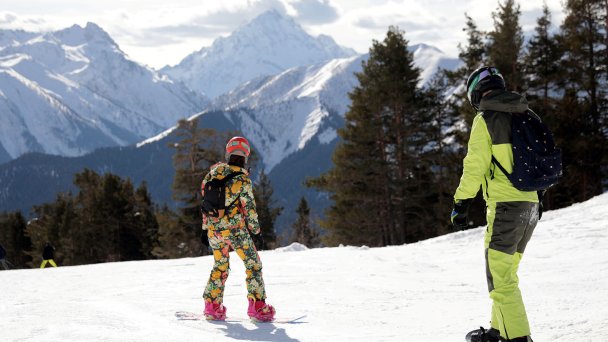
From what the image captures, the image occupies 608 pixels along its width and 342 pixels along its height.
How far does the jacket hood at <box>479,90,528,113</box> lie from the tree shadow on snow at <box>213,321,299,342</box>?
3.02 m

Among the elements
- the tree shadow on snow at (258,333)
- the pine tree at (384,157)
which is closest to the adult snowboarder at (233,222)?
the tree shadow on snow at (258,333)

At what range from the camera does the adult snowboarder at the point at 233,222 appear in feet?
21.9

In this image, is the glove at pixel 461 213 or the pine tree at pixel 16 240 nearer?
the glove at pixel 461 213

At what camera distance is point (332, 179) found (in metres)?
30.4

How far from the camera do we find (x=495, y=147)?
455 centimetres

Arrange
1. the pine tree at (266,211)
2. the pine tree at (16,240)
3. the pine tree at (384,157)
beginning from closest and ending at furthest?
the pine tree at (384,157) < the pine tree at (266,211) < the pine tree at (16,240)

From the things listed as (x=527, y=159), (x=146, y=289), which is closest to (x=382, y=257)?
(x=146, y=289)

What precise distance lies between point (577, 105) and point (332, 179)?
38.8 feet

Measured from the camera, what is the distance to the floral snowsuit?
668cm

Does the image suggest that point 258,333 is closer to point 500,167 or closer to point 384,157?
point 500,167

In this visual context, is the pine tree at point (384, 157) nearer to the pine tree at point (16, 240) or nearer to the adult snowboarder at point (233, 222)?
the adult snowboarder at point (233, 222)

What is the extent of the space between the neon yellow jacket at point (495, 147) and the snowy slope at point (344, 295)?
1593 mm

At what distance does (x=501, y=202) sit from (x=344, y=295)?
4382mm

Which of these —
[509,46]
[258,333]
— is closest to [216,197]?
[258,333]
